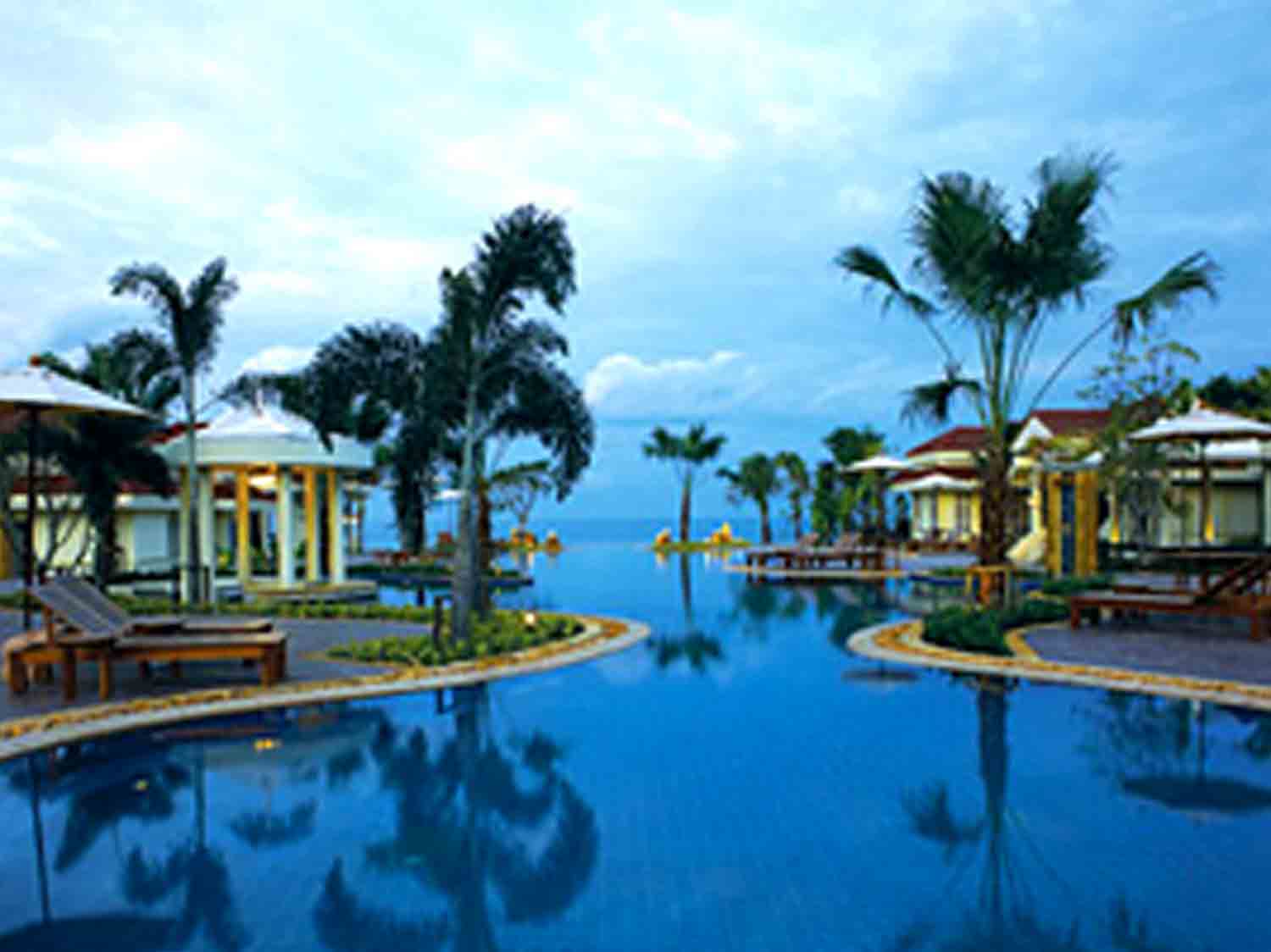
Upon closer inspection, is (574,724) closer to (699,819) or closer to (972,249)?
(699,819)

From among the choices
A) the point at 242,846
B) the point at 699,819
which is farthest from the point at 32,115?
the point at 699,819

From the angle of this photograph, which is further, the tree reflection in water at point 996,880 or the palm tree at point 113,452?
the palm tree at point 113,452

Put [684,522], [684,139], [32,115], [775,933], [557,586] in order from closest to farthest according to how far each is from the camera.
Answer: [775,933], [32,115], [684,139], [557,586], [684,522]

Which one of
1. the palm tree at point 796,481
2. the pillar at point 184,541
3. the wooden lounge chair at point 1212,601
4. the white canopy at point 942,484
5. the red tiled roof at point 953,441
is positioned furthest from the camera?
the red tiled roof at point 953,441

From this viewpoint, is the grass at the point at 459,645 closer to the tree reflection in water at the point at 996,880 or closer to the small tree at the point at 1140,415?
the tree reflection in water at the point at 996,880

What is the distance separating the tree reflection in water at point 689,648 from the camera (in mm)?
10984

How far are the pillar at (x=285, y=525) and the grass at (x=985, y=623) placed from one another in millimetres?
13335

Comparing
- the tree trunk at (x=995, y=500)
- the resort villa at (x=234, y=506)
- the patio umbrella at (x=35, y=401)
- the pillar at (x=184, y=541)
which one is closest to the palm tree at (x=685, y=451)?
the resort villa at (x=234, y=506)

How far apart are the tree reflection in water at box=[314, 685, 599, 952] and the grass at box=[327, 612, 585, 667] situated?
10.4 feet

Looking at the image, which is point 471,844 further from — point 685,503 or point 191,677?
point 685,503

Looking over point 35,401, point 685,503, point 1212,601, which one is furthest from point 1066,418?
point 35,401

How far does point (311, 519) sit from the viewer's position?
20500 mm

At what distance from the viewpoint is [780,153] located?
731 inches

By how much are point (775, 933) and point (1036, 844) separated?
6.10 ft
